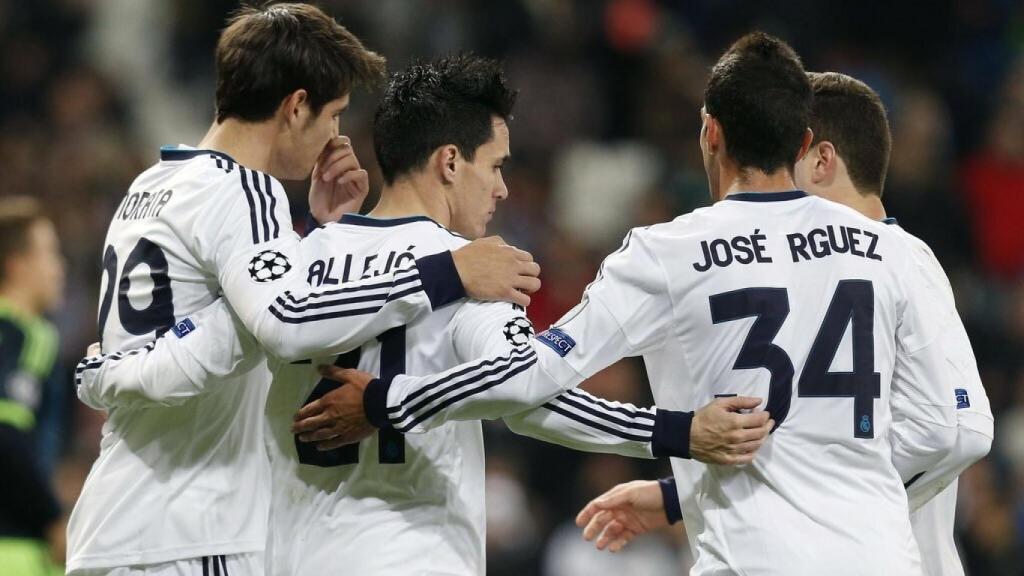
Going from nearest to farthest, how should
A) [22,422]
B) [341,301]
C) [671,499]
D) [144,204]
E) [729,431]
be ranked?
[729,431] → [341,301] → [144,204] → [671,499] → [22,422]

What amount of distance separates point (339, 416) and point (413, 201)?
0.69 meters

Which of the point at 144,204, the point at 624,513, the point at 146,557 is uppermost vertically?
the point at 144,204

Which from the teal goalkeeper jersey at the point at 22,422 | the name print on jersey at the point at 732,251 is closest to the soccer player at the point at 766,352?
the name print on jersey at the point at 732,251

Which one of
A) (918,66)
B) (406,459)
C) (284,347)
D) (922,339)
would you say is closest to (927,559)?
(922,339)

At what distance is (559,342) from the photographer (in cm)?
367

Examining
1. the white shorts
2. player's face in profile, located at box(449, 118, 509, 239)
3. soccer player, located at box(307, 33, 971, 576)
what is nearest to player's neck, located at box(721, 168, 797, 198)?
soccer player, located at box(307, 33, 971, 576)

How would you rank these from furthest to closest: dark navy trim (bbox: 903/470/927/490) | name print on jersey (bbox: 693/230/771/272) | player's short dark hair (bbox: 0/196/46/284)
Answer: player's short dark hair (bbox: 0/196/46/284) → dark navy trim (bbox: 903/470/927/490) → name print on jersey (bbox: 693/230/771/272)

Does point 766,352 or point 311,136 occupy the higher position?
point 311,136

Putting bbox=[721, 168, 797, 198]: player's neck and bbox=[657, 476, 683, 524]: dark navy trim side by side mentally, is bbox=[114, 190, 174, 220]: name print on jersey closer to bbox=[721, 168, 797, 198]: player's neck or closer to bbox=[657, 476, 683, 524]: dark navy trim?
bbox=[721, 168, 797, 198]: player's neck

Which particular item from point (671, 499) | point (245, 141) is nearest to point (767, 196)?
point (671, 499)

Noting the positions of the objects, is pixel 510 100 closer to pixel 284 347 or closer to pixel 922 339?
pixel 284 347

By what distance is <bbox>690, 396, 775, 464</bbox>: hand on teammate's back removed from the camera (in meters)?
3.52

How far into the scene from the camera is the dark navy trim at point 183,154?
13.3 feet

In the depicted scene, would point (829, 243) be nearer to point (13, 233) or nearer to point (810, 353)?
point (810, 353)
